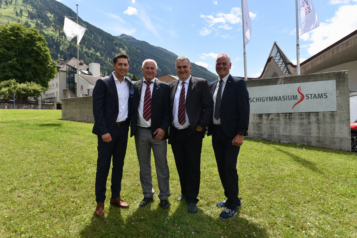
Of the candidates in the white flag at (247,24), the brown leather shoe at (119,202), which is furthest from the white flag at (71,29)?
the brown leather shoe at (119,202)

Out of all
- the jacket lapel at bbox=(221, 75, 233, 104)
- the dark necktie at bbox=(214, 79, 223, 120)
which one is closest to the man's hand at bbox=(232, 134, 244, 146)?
the dark necktie at bbox=(214, 79, 223, 120)

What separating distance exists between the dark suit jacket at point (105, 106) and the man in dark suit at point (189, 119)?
38.1 inches

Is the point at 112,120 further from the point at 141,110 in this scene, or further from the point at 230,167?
the point at 230,167

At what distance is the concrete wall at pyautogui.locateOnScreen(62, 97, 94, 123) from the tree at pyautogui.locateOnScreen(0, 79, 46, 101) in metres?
22.4

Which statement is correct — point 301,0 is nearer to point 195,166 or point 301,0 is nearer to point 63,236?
point 195,166

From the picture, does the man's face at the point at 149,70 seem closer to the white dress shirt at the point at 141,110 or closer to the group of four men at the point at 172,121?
the group of four men at the point at 172,121

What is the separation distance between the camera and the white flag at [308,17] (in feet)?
40.8

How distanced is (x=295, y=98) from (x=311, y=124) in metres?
1.40

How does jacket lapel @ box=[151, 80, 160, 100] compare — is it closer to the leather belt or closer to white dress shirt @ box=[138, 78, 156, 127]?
white dress shirt @ box=[138, 78, 156, 127]

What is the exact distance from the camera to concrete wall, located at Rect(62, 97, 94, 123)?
15055mm

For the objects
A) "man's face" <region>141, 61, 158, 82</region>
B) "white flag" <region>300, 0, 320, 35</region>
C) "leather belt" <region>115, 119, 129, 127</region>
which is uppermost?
"white flag" <region>300, 0, 320, 35</region>

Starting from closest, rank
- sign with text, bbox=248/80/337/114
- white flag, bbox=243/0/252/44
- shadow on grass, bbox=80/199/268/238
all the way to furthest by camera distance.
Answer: shadow on grass, bbox=80/199/268/238 → sign with text, bbox=248/80/337/114 → white flag, bbox=243/0/252/44

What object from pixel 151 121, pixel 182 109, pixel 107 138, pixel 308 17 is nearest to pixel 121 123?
pixel 107 138

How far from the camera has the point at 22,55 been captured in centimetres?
3488
